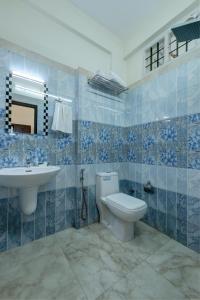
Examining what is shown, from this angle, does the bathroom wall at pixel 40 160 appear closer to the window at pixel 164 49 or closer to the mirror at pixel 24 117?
the mirror at pixel 24 117

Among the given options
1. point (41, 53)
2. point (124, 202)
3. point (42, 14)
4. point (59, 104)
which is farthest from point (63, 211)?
point (42, 14)

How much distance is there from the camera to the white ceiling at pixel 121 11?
206 centimetres

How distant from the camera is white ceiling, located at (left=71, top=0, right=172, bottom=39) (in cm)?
206

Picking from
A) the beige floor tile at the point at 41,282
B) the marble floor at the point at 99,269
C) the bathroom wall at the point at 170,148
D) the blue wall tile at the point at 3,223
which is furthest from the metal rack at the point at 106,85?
the beige floor tile at the point at 41,282

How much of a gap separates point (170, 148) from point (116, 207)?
3.10 feet

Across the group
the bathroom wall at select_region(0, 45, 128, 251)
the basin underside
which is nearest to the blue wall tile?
the bathroom wall at select_region(0, 45, 128, 251)

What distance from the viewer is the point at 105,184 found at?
213 cm

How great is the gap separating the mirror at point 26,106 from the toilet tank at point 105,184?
0.91 metres

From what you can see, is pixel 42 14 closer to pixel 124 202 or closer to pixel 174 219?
pixel 124 202

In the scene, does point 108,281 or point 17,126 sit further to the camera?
point 17,126

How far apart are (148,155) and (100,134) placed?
0.73m

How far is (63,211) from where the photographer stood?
6.50 feet

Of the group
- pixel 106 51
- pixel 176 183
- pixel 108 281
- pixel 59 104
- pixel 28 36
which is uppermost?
pixel 106 51

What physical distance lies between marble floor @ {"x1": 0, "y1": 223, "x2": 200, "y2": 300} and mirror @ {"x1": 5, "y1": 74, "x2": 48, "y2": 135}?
126cm
